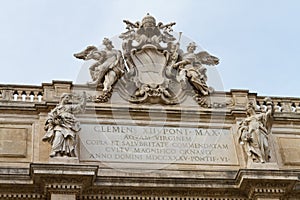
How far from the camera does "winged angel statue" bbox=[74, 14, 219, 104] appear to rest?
50.7ft

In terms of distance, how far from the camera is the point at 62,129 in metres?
13.8

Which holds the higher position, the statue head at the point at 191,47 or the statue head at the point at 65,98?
the statue head at the point at 191,47

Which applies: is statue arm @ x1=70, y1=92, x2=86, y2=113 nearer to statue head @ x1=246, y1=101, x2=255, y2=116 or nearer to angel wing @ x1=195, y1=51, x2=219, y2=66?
angel wing @ x1=195, y1=51, x2=219, y2=66

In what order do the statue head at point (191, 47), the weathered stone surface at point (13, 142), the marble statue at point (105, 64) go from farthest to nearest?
the statue head at point (191, 47) → the marble statue at point (105, 64) → the weathered stone surface at point (13, 142)

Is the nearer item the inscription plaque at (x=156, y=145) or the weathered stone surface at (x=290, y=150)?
the inscription plaque at (x=156, y=145)

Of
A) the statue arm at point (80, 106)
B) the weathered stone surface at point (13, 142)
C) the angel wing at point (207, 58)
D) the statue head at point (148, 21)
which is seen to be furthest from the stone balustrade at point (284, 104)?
the weathered stone surface at point (13, 142)

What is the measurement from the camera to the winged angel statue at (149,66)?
15.5m

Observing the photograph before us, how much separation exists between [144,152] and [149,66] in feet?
8.18

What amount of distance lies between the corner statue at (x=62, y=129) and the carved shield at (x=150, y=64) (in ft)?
7.07

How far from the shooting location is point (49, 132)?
13.8 metres

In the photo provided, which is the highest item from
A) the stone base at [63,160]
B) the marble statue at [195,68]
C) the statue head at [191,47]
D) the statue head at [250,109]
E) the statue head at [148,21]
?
the statue head at [148,21]

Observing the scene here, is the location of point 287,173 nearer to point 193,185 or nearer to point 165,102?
point 193,185

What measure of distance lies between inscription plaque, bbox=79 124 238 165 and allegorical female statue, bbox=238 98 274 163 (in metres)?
0.44

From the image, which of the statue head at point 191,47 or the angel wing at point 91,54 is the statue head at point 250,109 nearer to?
the statue head at point 191,47
